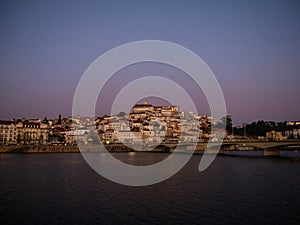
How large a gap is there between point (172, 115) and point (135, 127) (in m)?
41.9

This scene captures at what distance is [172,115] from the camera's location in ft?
581

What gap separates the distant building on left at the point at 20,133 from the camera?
362 feet

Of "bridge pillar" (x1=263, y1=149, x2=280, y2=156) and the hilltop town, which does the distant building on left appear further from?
"bridge pillar" (x1=263, y1=149, x2=280, y2=156)

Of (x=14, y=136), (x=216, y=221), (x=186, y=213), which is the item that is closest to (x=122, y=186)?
(x=186, y=213)

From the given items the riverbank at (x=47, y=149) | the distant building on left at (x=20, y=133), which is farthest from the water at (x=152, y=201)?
the distant building on left at (x=20, y=133)

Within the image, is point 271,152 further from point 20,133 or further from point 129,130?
point 20,133

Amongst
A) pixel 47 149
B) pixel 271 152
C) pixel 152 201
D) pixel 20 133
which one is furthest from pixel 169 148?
pixel 152 201

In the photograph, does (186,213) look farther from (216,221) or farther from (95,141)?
(95,141)

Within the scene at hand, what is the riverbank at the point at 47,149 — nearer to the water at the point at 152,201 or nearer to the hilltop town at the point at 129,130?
the hilltop town at the point at 129,130

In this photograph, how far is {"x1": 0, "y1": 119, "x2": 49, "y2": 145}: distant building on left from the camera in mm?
110412

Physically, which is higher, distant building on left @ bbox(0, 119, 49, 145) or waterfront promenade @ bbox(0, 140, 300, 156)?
distant building on left @ bbox(0, 119, 49, 145)

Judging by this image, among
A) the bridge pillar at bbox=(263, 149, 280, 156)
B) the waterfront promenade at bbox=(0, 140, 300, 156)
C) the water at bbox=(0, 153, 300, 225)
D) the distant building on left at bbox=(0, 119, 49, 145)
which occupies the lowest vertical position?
the water at bbox=(0, 153, 300, 225)

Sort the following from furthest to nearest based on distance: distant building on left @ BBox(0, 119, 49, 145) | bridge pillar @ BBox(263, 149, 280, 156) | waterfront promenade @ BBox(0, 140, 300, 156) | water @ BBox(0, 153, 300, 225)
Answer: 1. distant building on left @ BBox(0, 119, 49, 145)
2. waterfront promenade @ BBox(0, 140, 300, 156)
3. bridge pillar @ BBox(263, 149, 280, 156)
4. water @ BBox(0, 153, 300, 225)

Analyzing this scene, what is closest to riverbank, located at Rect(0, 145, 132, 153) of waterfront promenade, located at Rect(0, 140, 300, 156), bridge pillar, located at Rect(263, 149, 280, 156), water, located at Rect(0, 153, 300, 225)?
waterfront promenade, located at Rect(0, 140, 300, 156)
